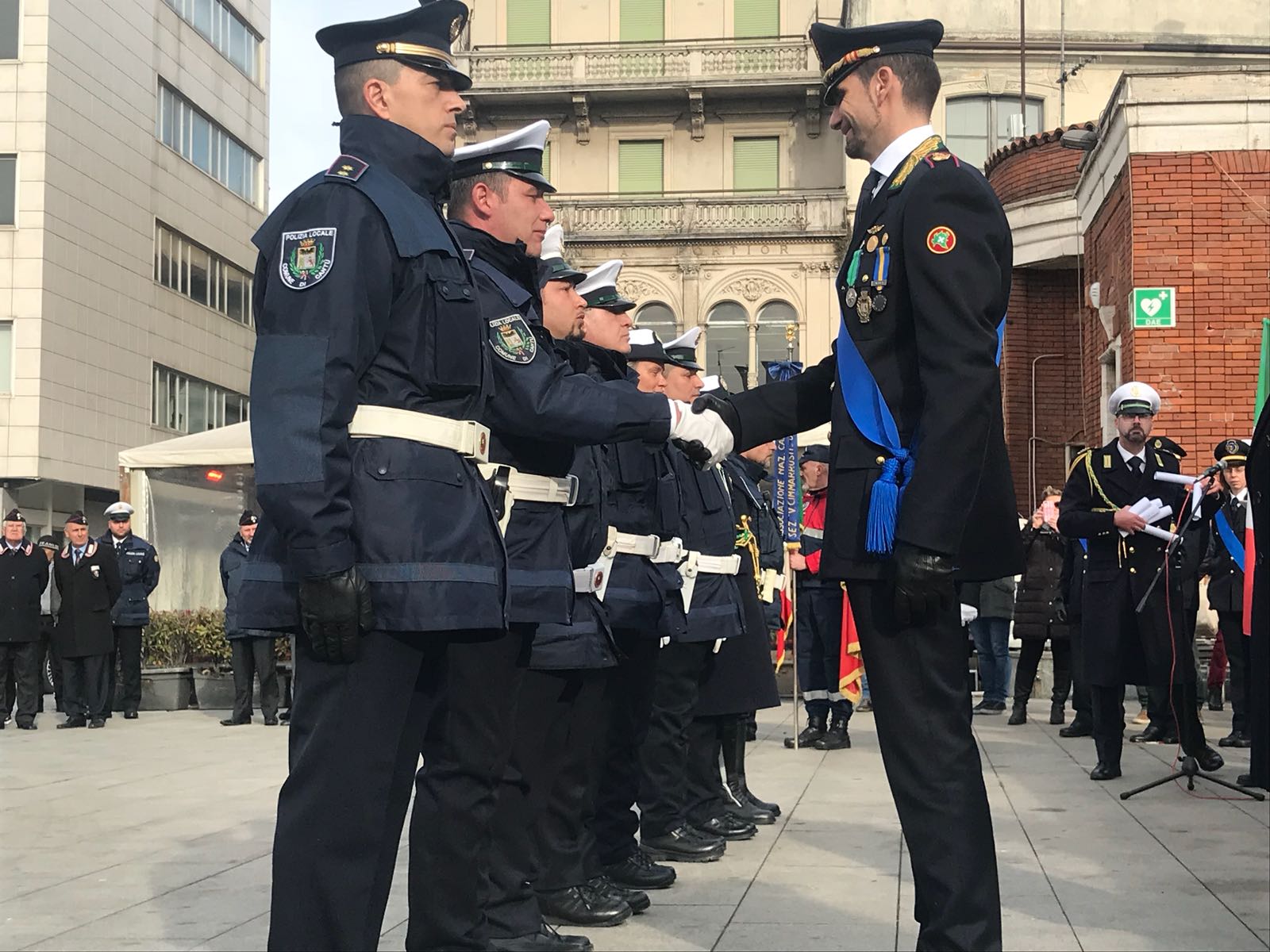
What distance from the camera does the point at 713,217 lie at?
128 ft

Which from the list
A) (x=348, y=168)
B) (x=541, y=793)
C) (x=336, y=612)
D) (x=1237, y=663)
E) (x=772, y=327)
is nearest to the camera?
(x=336, y=612)

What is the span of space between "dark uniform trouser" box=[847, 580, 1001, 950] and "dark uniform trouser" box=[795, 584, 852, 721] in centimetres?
767

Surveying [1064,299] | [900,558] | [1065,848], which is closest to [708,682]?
[1065,848]

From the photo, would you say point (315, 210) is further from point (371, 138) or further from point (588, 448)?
point (588, 448)

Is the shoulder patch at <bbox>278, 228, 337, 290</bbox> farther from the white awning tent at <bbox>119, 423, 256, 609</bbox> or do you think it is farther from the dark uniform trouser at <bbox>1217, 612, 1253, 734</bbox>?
the white awning tent at <bbox>119, 423, 256, 609</bbox>

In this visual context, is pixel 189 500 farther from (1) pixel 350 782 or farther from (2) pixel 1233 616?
(1) pixel 350 782

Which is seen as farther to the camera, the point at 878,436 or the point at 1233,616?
the point at 1233,616

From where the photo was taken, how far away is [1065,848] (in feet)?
23.5

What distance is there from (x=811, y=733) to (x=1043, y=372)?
52.1ft

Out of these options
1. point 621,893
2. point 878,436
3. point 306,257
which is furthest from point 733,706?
point 306,257

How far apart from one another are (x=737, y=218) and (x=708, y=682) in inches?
1249

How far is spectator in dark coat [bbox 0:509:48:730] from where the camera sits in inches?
639

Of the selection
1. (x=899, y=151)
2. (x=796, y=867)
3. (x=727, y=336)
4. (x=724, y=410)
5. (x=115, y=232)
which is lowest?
(x=796, y=867)

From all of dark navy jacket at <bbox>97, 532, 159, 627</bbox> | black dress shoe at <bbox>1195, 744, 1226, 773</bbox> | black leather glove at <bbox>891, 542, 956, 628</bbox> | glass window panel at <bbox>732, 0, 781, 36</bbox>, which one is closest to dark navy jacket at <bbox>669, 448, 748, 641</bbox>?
black leather glove at <bbox>891, 542, 956, 628</bbox>
